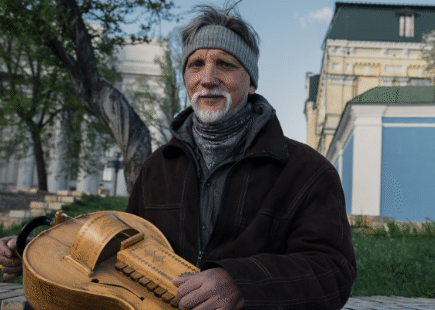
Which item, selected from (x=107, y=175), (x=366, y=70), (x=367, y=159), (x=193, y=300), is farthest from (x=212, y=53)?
(x=107, y=175)

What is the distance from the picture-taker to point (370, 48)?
90.9 feet

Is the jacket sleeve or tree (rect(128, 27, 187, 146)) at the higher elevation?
tree (rect(128, 27, 187, 146))

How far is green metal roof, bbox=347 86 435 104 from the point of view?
1239 cm

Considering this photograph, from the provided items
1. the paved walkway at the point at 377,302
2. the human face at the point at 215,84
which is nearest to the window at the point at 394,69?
the paved walkway at the point at 377,302

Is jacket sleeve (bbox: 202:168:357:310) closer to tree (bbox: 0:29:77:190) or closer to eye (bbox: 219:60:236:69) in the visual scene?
eye (bbox: 219:60:236:69)

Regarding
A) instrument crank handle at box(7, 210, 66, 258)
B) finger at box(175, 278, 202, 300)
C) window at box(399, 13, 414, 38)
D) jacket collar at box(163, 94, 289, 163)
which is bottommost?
finger at box(175, 278, 202, 300)

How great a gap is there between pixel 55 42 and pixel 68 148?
11.8 m

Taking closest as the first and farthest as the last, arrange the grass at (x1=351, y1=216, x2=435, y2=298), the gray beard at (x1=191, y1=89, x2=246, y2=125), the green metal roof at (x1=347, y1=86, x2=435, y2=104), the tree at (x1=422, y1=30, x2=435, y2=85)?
the gray beard at (x1=191, y1=89, x2=246, y2=125) < the grass at (x1=351, y1=216, x2=435, y2=298) < the green metal roof at (x1=347, y1=86, x2=435, y2=104) < the tree at (x1=422, y1=30, x2=435, y2=85)

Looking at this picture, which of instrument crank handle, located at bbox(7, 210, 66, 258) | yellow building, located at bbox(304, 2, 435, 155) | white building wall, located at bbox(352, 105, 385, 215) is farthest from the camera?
yellow building, located at bbox(304, 2, 435, 155)

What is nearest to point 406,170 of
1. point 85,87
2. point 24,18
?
point 85,87

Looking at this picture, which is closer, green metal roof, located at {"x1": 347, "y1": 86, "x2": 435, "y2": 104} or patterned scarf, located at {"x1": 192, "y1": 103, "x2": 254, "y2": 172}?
patterned scarf, located at {"x1": 192, "y1": 103, "x2": 254, "y2": 172}

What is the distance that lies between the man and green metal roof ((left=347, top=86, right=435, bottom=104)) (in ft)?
37.0

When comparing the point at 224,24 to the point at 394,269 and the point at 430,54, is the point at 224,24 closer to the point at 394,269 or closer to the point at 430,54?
the point at 394,269

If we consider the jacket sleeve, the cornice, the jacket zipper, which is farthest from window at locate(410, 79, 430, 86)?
the jacket zipper
